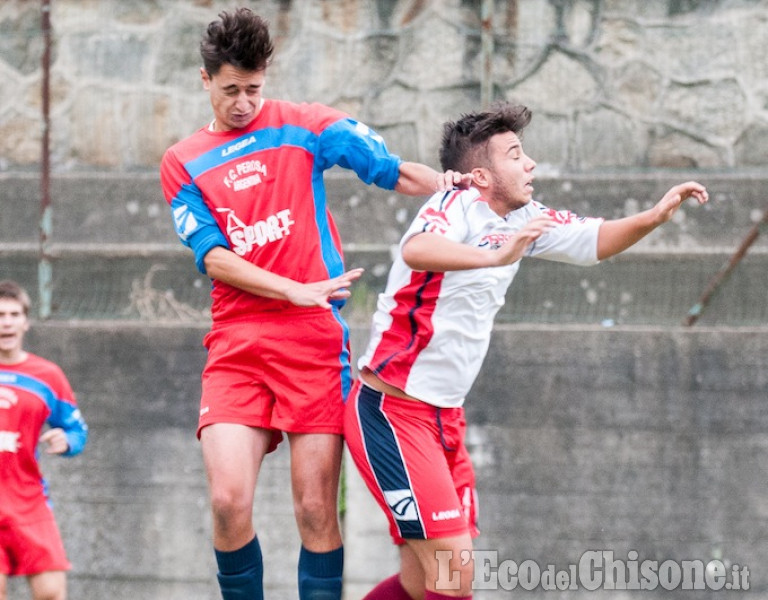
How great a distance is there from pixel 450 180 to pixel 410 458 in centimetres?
98

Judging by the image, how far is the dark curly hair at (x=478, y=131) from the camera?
4.64 meters

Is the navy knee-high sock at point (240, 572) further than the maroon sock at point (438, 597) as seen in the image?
Yes

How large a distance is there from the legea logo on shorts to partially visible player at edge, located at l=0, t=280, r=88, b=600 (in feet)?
6.30

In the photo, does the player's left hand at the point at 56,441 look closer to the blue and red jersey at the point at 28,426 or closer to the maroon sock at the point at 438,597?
the blue and red jersey at the point at 28,426

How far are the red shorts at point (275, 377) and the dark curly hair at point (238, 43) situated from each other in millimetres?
906

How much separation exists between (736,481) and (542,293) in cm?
140

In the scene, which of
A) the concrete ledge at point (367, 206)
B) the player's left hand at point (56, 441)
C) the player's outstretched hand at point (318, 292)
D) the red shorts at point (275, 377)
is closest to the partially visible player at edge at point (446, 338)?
the red shorts at point (275, 377)

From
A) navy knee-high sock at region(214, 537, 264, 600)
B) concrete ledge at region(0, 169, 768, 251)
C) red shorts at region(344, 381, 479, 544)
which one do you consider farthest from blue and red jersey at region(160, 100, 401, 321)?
concrete ledge at region(0, 169, 768, 251)

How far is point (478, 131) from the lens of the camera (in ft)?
15.2

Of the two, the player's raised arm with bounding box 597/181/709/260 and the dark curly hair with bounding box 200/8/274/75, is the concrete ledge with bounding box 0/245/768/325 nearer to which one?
the player's raised arm with bounding box 597/181/709/260

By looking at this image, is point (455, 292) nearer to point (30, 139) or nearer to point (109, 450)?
point (109, 450)

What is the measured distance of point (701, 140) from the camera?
25.7 feet

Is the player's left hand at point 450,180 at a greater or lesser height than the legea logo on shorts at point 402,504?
greater

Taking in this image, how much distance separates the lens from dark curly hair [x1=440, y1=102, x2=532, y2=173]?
15.2 ft
